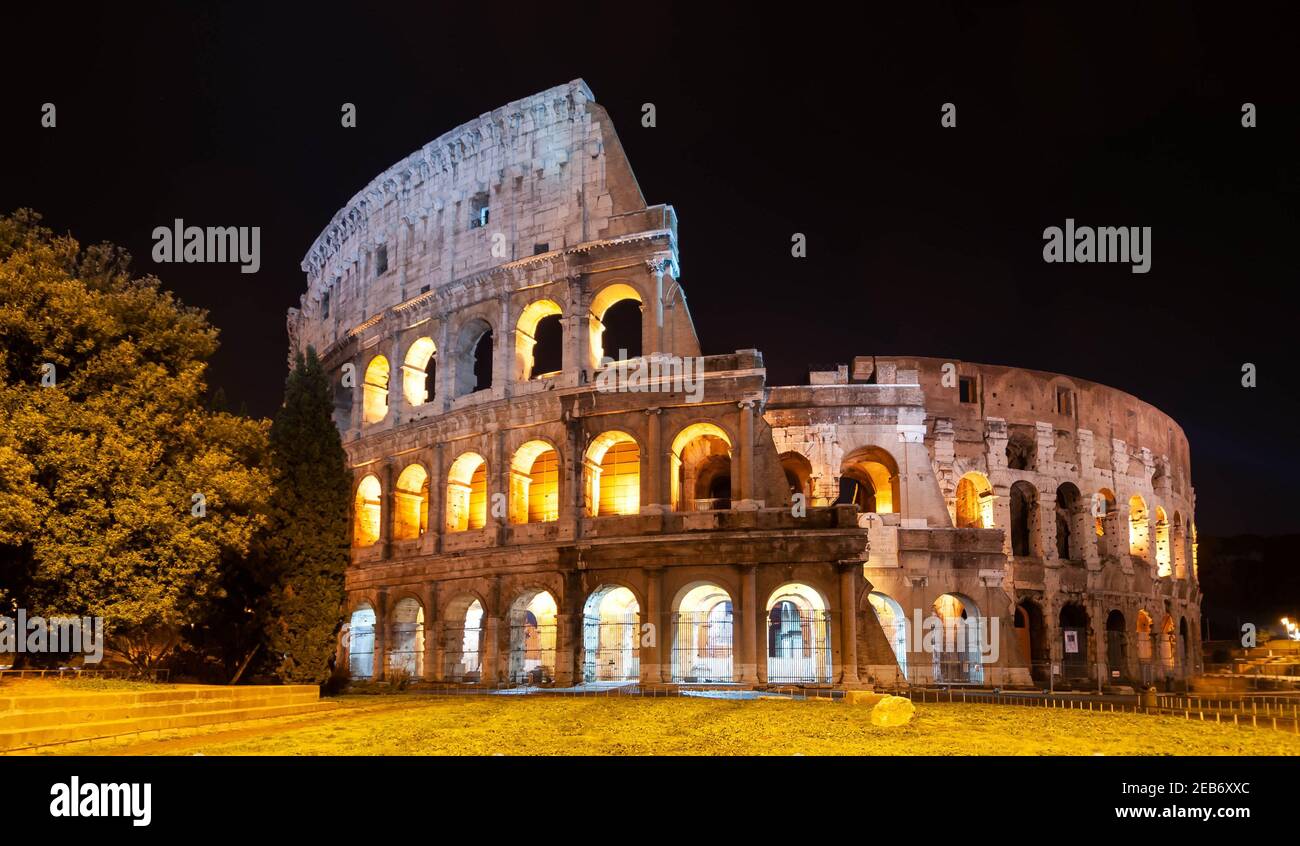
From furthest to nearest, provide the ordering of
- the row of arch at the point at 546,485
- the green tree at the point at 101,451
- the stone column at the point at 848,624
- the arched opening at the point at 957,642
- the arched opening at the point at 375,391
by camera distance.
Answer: the arched opening at the point at 375,391 → the arched opening at the point at 957,642 → the row of arch at the point at 546,485 → the stone column at the point at 848,624 → the green tree at the point at 101,451

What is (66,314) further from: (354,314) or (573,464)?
(354,314)

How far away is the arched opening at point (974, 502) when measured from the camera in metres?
33.3

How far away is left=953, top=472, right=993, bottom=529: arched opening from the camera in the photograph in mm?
33312

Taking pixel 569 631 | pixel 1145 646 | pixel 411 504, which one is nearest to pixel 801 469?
pixel 569 631

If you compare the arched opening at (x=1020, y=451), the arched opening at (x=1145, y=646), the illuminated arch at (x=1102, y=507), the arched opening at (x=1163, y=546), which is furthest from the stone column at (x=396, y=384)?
the arched opening at (x=1163, y=546)

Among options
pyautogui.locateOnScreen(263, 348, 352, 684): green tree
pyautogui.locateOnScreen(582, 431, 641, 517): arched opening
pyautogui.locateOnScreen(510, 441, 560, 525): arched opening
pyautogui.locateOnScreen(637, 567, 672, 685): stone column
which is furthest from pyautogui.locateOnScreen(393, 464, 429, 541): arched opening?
pyautogui.locateOnScreen(637, 567, 672, 685): stone column

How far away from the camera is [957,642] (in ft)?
100

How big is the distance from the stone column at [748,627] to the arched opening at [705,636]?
1898 mm

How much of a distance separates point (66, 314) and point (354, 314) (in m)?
19.2

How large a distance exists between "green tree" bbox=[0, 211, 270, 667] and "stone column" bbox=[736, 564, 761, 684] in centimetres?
1169

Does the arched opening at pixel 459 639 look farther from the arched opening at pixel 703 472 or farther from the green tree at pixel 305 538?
the arched opening at pixel 703 472

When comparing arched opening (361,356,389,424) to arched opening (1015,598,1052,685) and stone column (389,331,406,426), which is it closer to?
stone column (389,331,406,426)

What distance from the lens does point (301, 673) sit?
68.5 feet
